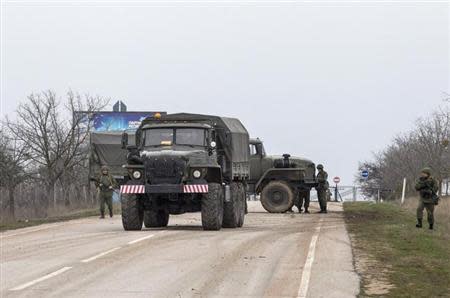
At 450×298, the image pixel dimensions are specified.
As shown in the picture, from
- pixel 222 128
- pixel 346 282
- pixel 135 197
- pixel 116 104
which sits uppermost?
pixel 116 104

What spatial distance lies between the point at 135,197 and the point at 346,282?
972 cm

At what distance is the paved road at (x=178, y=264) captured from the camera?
1052 cm

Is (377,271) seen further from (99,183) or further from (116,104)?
(116,104)

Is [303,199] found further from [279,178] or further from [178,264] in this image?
[178,264]

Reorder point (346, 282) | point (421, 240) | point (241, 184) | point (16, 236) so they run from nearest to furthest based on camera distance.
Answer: point (346, 282) < point (421, 240) < point (16, 236) < point (241, 184)

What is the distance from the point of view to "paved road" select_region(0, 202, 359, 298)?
1052cm

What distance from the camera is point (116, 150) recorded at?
3281 centimetres

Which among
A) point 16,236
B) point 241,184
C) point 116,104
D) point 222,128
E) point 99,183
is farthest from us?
point 116,104

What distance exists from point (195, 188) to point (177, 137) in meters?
1.85

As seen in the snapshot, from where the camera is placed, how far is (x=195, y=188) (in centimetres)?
1944

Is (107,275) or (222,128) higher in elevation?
(222,128)

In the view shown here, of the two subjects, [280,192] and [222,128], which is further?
[280,192]

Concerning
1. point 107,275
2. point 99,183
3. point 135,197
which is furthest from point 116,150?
point 107,275

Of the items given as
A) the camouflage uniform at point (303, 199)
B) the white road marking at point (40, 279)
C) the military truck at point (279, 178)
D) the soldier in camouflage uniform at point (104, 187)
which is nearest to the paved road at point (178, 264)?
the white road marking at point (40, 279)
